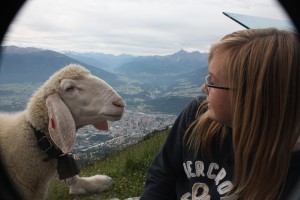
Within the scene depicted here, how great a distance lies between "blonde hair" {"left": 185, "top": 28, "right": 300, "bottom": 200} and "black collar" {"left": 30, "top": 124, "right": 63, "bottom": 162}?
2223 millimetres

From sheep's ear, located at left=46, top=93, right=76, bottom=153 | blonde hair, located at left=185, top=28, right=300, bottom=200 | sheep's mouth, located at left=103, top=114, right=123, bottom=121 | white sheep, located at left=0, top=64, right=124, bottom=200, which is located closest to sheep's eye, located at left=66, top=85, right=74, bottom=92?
white sheep, located at left=0, top=64, right=124, bottom=200

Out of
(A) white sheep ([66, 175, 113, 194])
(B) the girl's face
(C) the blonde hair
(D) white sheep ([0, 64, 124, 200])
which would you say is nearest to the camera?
(C) the blonde hair

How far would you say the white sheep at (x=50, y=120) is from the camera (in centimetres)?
369

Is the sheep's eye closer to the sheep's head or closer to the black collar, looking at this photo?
the sheep's head

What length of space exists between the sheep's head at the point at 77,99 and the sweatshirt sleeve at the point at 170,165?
154 centimetres

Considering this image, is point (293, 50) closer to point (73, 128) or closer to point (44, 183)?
point (73, 128)

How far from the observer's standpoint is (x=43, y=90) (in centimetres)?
407

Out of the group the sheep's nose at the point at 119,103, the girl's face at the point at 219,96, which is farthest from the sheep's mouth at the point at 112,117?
the girl's face at the point at 219,96

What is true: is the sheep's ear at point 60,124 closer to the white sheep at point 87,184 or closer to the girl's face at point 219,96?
the white sheep at point 87,184

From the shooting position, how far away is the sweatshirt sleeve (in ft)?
8.07

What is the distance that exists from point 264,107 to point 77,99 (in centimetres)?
250

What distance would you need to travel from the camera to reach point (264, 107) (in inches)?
79.0

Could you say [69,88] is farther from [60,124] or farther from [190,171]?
[190,171]

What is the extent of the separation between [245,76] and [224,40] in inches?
10.8
